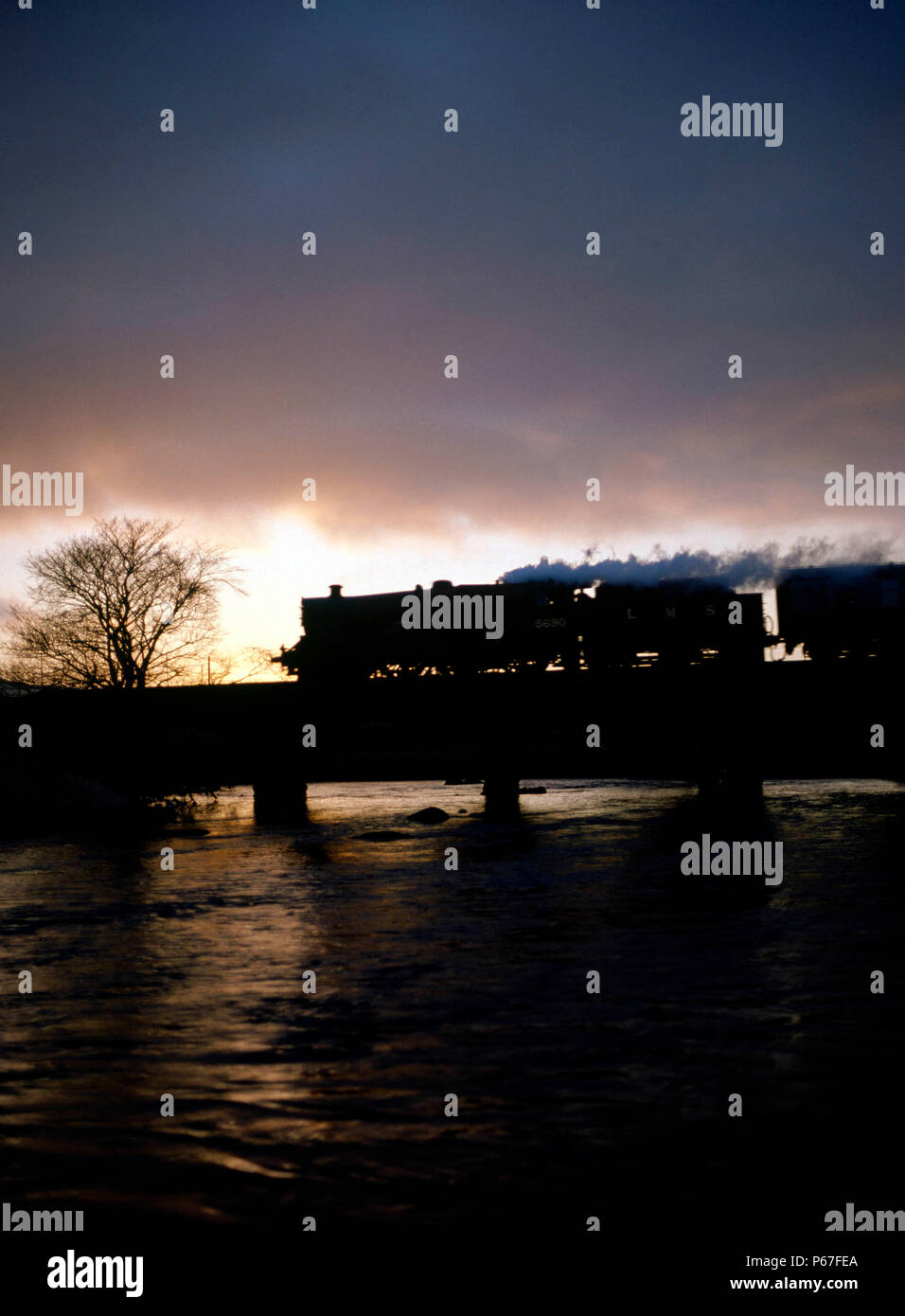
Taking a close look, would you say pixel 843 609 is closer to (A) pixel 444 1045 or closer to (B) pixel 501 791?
(B) pixel 501 791

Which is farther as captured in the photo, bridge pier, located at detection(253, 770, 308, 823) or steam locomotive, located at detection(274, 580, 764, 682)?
steam locomotive, located at detection(274, 580, 764, 682)

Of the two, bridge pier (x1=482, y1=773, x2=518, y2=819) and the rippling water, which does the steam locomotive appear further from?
the rippling water

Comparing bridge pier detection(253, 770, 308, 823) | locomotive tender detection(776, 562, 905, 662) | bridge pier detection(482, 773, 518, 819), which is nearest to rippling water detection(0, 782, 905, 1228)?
bridge pier detection(482, 773, 518, 819)

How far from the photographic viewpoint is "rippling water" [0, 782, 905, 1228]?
5508 mm

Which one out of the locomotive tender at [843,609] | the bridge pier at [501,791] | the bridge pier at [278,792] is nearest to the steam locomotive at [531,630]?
the locomotive tender at [843,609]

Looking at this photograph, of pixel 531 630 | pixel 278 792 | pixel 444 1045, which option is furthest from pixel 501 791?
pixel 444 1045

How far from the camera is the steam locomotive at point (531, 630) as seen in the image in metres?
40.6

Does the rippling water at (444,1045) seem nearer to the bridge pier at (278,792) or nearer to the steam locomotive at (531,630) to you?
the bridge pier at (278,792)

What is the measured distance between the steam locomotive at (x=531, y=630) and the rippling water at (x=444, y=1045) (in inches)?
869

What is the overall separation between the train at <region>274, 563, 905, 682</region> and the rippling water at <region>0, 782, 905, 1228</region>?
21.6 m

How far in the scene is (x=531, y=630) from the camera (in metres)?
44.7

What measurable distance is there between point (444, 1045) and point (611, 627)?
37.4 meters
